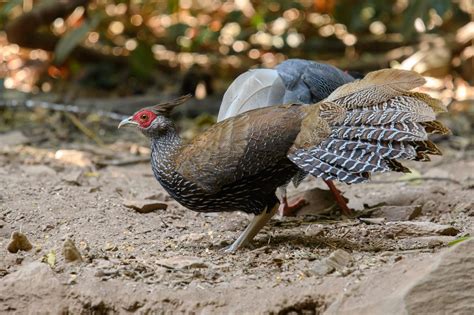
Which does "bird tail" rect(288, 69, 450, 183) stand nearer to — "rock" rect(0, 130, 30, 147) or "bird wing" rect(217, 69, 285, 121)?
"bird wing" rect(217, 69, 285, 121)

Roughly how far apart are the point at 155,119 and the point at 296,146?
2.53 ft

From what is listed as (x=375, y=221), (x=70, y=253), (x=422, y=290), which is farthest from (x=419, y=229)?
(x=70, y=253)

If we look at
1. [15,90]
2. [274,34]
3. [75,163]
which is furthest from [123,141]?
[274,34]

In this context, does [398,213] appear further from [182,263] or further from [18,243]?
[18,243]

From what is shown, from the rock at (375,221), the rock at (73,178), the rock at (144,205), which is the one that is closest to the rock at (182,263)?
the rock at (144,205)

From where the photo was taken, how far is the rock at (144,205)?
4.71m

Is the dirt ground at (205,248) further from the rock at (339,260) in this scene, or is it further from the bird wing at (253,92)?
the bird wing at (253,92)

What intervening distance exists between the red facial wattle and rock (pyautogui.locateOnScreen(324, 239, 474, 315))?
Answer: 151 centimetres

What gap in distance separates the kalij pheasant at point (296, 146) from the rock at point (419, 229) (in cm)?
49

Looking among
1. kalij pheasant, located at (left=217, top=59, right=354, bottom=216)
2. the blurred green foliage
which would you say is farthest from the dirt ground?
the blurred green foliage

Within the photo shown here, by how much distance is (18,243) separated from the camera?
12.8 ft

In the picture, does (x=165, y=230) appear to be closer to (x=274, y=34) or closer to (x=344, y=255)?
(x=344, y=255)

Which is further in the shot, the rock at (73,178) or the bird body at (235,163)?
the rock at (73,178)

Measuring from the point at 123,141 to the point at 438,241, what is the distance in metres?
4.19
